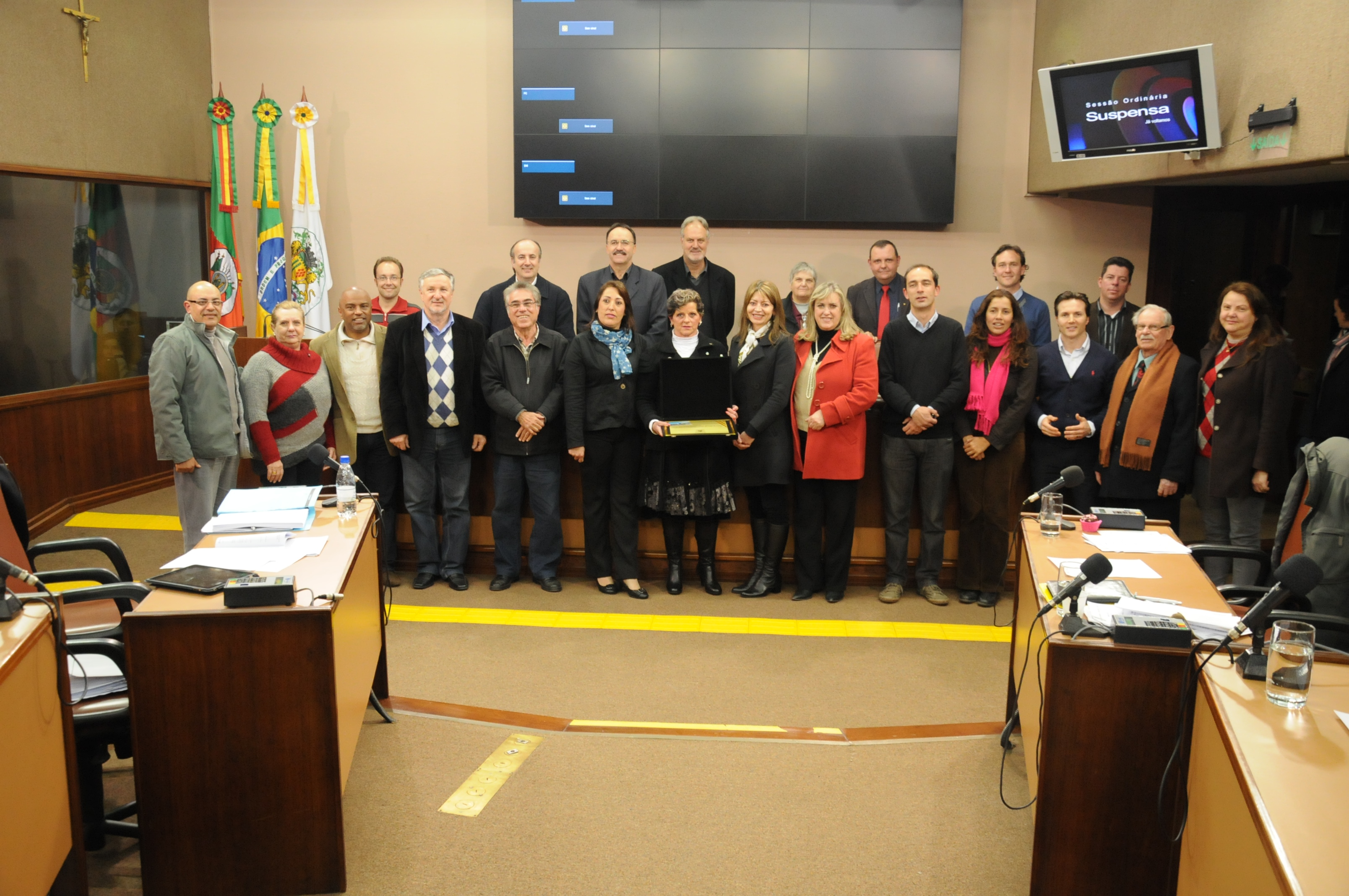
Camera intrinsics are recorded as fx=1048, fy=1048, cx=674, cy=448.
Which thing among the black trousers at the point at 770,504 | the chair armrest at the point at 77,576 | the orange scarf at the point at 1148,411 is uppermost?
the orange scarf at the point at 1148,411

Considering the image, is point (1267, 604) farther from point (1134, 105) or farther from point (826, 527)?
point (1134, 105)

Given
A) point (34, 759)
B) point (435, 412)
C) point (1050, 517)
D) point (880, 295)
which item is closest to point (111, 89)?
point (435, 412)

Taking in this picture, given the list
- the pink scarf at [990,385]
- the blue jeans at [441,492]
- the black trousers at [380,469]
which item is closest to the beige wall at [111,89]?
the black trousers at [380,469]

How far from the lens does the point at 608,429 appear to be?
5.30 m

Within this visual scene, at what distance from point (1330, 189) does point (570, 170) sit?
16.1 feet

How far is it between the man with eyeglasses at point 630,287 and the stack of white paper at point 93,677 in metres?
3.48

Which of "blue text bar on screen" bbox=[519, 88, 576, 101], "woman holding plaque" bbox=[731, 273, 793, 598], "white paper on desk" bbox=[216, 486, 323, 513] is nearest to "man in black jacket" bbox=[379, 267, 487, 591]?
"woman holding plaque" bbox=[731, 273, 793, 598]

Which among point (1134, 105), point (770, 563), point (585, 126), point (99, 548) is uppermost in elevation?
point (585, 126)

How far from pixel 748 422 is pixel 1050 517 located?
1.89 metres

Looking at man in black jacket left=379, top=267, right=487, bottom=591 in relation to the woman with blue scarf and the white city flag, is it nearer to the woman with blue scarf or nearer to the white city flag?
the woman with blue scarf

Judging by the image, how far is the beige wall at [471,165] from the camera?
289 inches

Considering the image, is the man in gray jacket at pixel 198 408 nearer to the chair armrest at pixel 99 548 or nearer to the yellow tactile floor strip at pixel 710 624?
the yellow tactile floor strip at pixel 710 624

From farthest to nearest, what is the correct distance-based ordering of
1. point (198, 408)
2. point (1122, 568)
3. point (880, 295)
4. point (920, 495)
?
1. point (880, 295)
2. point (920, 495)
3. point (198, 408)
4. point (1122, 568)

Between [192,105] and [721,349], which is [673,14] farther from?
[192,105]
